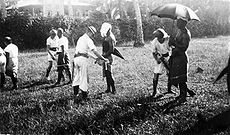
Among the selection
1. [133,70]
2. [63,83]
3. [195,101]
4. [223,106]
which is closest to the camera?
[223,106]

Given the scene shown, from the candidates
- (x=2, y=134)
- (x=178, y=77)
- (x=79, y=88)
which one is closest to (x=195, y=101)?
(x=178, y=77)

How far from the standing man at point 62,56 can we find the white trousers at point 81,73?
15.4 inches

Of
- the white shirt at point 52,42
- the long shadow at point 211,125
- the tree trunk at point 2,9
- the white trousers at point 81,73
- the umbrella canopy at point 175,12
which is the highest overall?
Answer: the tree trunk at point 2,9

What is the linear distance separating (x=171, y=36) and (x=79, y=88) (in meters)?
1.84

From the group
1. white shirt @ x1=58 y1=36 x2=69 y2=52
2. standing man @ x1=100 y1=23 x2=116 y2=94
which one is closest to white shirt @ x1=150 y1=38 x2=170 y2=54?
standing man @ x1=100 y1=23 x2=116 y2=94

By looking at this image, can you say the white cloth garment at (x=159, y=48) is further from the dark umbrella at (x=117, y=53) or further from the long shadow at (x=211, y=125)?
the long shadow at (x=211, y=125)

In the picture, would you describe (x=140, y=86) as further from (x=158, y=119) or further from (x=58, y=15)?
(x=58, y=15)

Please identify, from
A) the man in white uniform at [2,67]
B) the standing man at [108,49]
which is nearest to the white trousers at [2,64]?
the man in white uniform at [2,67]

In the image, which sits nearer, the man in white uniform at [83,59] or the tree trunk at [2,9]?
the man in white uniform at [83,59]

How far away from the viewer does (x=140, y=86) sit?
5.20m

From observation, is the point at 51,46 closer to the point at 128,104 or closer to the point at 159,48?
the point at 128,104

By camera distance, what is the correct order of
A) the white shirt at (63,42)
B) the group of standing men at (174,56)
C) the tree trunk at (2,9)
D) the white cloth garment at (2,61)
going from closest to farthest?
the group of standing men at (174,56) < the white shirt at (63,42) < the tree trunk at (2,9) < the white cloth garment at (2,61)

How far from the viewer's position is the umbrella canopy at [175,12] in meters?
4.58

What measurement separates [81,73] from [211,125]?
92.3 inches
